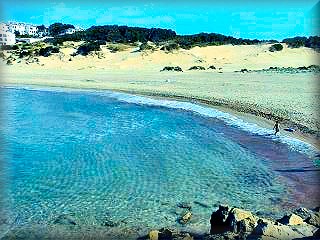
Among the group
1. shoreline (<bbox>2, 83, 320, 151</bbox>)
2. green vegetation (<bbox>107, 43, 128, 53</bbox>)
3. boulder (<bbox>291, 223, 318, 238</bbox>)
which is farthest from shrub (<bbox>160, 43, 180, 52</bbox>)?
boulder (<bbox>291, 223, 318, 238</bbox>)

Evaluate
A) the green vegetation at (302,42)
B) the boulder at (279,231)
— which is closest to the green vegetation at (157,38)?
the green vegetation at (302,42)

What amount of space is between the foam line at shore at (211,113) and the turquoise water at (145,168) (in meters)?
0.09

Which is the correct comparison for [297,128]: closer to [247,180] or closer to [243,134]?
[243,134]

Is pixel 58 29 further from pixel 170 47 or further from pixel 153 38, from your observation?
pixel 170 47

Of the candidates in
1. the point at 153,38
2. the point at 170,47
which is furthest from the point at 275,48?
the point at 153,38

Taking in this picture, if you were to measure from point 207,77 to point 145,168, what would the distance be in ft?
68.5

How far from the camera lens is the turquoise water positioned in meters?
9.95

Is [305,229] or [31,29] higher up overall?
[31,29]

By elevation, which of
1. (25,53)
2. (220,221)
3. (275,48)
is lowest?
(220,221)

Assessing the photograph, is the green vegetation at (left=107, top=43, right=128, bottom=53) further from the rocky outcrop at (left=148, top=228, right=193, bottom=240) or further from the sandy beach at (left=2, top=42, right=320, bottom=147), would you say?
the rocky outcrop at (left=148, top=228, right=193, bottom=240)

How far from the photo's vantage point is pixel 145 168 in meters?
13.0

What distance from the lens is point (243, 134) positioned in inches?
674

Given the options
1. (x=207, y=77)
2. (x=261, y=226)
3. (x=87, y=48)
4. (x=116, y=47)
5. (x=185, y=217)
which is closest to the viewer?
(x=261, y=226)

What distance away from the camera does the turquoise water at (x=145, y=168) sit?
32.7 feet
